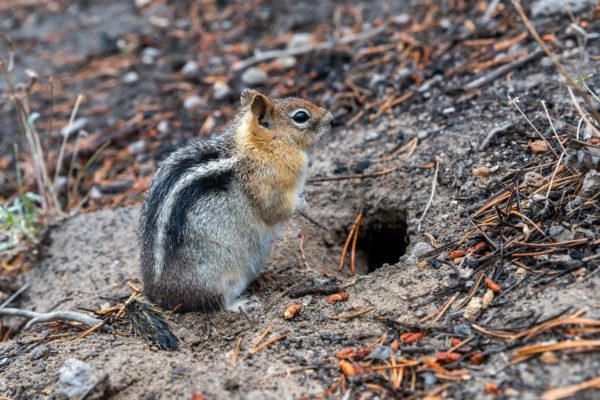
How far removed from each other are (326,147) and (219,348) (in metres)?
2.25

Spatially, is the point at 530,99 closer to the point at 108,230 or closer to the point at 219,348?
the point at 219,348

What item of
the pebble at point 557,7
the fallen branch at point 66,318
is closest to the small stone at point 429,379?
the fallen branch at point 66,318

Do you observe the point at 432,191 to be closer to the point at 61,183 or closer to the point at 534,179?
the point at 534,179

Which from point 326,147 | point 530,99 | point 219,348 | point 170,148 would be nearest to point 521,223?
point 530,99

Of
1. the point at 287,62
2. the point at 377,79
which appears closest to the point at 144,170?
the point at 287,62

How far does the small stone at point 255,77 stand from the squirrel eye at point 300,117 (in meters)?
2.32

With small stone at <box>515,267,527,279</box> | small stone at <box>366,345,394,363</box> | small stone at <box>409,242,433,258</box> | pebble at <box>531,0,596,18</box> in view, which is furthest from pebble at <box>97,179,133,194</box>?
pebble at <box>531,0,596,18</box>

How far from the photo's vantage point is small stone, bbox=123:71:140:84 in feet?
23.1

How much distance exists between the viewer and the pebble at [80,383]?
2.96 m

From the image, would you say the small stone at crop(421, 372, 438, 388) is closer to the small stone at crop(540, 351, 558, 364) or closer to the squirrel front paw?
the small stone at crop(540, 351, 558, 364)

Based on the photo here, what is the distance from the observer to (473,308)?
3037 mm

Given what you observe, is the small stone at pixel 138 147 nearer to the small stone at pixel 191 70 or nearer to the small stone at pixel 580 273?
the small stone at pixel 191 70

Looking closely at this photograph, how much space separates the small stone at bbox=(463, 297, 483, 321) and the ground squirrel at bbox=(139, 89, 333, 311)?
4.41ft

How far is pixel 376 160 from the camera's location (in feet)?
15.8
